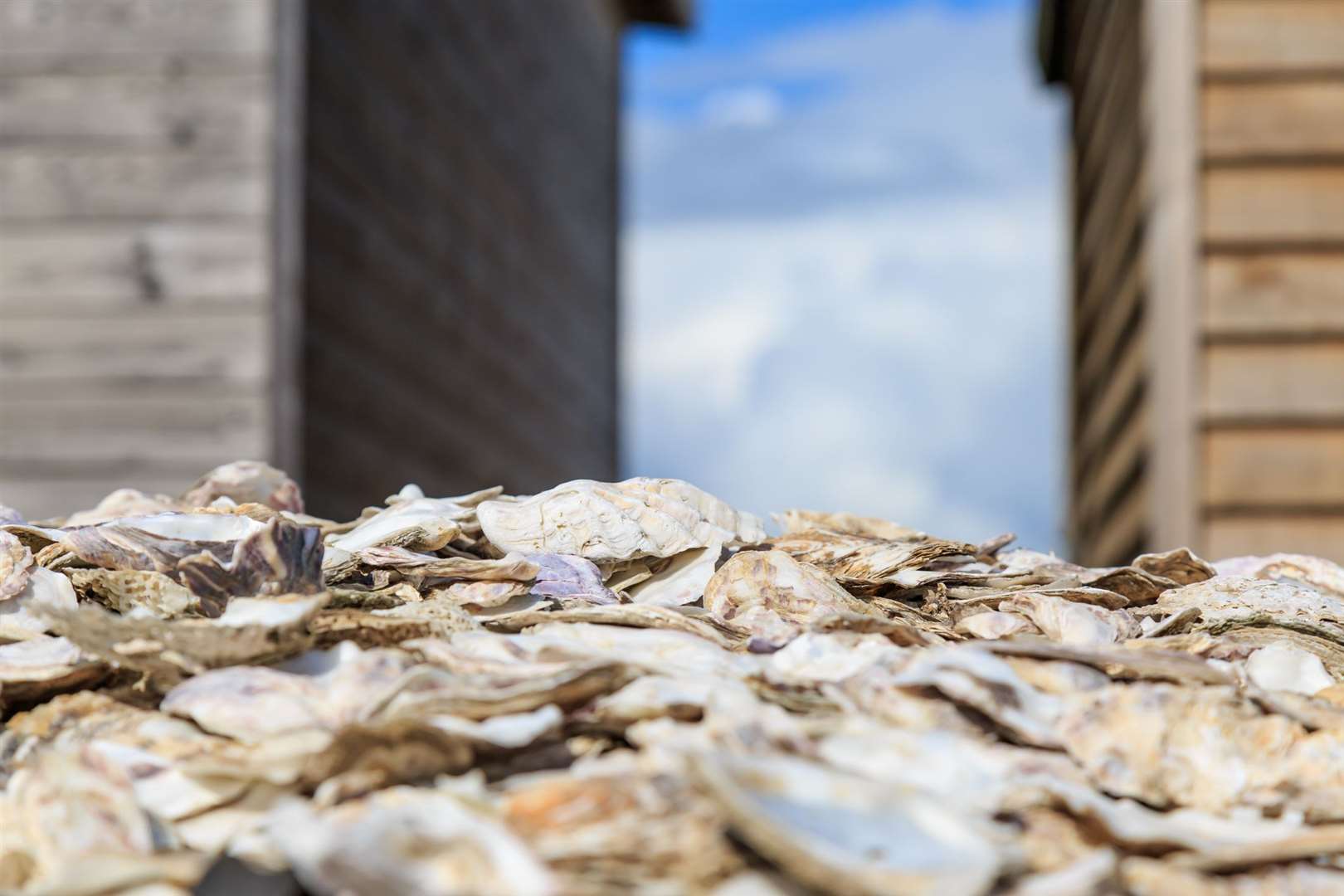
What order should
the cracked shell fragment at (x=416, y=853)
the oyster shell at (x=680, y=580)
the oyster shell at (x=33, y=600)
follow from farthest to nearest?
the oyster shell at (x=680, y=580)
the oyster shell at (x=33, y=600)
the cracked shell fragment at (x=416, y=853)

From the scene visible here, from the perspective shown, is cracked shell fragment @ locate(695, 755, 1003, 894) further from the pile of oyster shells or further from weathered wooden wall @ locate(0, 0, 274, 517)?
weathered wooden wall @ locate(0, 0, 274, 517)

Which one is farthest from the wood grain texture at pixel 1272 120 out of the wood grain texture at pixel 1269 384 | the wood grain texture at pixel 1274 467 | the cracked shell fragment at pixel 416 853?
the cracked shell fragment at pixel 416 853

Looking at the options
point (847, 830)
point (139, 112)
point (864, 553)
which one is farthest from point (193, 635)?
point (139, 112)

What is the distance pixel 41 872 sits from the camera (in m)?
0.80

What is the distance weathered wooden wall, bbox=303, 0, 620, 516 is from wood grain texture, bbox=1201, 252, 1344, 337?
3052 mm

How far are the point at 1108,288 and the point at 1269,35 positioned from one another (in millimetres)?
1805

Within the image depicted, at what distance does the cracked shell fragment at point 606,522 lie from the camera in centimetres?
131

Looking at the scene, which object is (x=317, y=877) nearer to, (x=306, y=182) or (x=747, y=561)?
(x=747, y=561)

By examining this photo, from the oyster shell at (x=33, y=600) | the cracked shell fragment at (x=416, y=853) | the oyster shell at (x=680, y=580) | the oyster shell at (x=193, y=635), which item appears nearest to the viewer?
the cracked shell fragment at (x=416, y=853)

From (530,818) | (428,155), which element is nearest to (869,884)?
(530,818)

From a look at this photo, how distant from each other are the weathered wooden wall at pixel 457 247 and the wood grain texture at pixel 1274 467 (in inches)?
119

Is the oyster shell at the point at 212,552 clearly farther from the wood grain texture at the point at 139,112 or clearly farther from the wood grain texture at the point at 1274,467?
the wood grain texture at the point at 139,112

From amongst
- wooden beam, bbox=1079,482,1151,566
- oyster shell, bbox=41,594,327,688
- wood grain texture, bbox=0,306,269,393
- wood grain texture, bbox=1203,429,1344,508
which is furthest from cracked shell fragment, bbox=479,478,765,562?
wood grain texture, bbox=0,306,269,393

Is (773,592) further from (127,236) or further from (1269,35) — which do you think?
(127,236)
